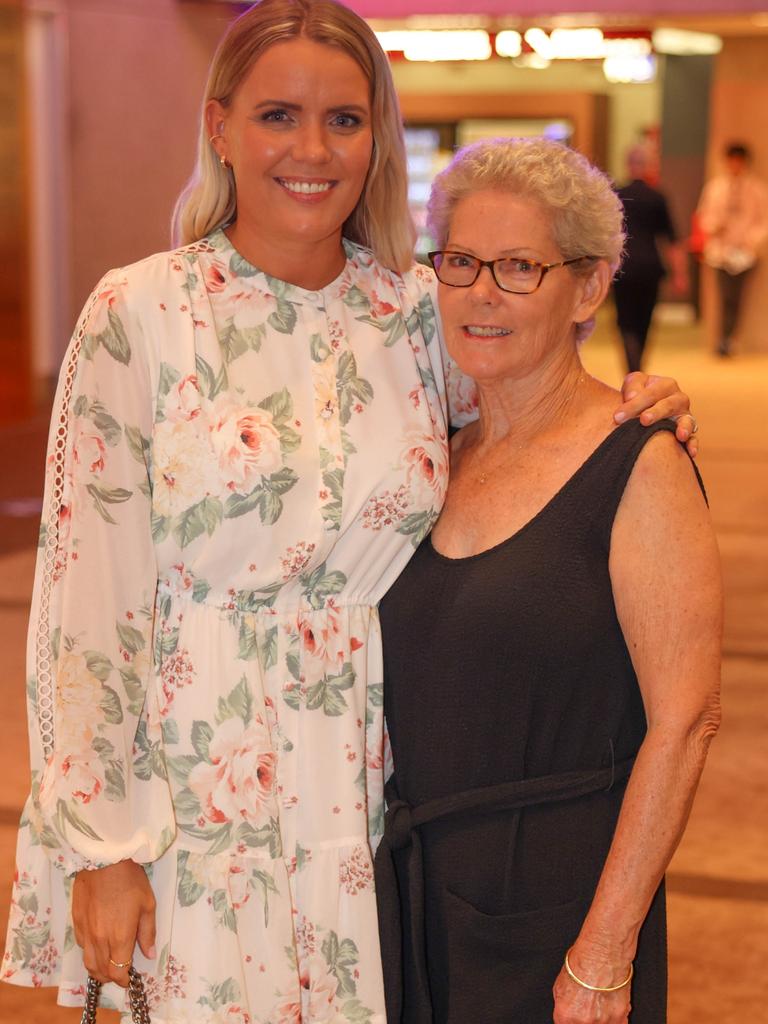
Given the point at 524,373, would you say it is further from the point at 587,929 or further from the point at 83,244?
the point at 83,244

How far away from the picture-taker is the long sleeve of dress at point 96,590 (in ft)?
6.70

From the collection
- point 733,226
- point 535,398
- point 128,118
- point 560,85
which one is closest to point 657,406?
point 535,398

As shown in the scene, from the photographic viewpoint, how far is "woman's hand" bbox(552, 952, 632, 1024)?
6.75ft

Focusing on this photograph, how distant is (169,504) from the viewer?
2090mm

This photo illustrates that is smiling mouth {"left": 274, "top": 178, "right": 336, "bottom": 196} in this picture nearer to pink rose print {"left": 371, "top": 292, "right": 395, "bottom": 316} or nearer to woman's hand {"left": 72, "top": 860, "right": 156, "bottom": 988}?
pink rose print {"left": 371, "top": 292, "right": 395, "bottom": 316}

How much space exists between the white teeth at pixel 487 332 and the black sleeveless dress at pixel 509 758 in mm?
228

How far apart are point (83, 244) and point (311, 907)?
10.7 meters

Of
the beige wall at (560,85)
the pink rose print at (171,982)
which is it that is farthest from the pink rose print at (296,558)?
the beige wall at (560,85)

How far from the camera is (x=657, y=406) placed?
83.0 inches

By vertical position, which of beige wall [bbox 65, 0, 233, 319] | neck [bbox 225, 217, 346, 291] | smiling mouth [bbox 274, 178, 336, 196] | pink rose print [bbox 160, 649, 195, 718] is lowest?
pink rose print [bbox 160, 649, 195, 718]

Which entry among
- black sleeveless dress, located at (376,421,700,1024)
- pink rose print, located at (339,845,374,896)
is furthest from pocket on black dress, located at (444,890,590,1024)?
pink rose print, located at (339,845,374,896)

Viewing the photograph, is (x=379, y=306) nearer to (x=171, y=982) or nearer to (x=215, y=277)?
(x=215, y=277)

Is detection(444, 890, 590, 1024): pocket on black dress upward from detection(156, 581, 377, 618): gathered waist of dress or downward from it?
downward

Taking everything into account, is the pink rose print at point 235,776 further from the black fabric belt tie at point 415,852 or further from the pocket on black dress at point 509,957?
the pocket on black dress at point 509,957
